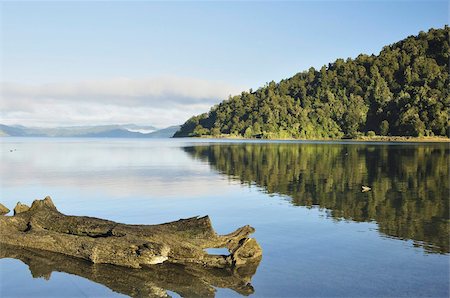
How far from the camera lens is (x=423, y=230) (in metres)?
25.2

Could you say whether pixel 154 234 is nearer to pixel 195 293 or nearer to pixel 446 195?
pixel 195 293

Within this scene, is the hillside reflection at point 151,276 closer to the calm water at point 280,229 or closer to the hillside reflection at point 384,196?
the calm water at point 280,229

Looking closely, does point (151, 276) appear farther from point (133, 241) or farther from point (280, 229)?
point (280, 229)

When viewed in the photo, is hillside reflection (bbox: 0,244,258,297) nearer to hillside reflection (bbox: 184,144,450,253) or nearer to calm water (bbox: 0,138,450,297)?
calm water (bbox: 0,138,450,297)

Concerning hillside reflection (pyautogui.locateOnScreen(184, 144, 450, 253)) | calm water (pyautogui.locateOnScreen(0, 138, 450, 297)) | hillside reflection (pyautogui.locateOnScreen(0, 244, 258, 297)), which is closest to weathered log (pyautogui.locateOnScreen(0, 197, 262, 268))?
hillside reflection (pyautogui.locateOnScreen(0, 244, 258, 297))

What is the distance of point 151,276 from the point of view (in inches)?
670

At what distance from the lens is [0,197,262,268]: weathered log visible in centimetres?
1822

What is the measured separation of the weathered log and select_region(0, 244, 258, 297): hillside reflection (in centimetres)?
A: 46

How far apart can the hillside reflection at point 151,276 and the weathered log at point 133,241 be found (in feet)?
1.50

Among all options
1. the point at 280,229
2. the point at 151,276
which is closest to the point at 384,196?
the point at 280,229

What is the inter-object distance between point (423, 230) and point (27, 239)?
72.8 ft

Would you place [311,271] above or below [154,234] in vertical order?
below

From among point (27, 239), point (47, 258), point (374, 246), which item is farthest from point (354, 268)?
point (27, 239)

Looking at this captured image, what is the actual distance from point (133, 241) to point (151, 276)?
2.06 meters
